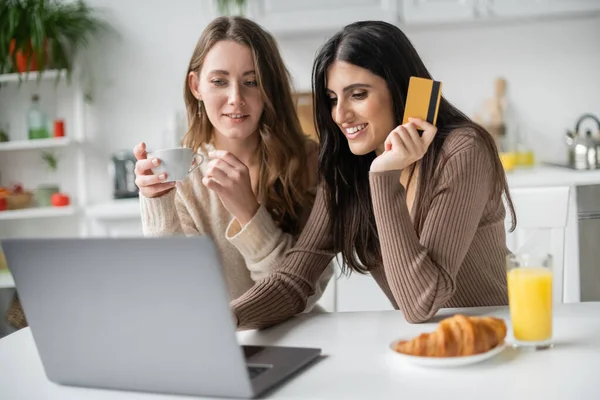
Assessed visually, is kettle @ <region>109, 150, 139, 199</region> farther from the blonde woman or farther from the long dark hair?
the long dark hair

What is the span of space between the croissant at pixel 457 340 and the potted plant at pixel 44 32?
9.45 ft

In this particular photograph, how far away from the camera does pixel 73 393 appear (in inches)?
41.6

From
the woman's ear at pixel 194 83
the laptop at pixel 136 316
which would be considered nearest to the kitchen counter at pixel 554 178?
the woman's ear at pixel 194 83

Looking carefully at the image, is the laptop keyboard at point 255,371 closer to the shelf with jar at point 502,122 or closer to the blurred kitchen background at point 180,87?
the blurred kitchen background at point 180,87

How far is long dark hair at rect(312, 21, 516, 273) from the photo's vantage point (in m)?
1.57

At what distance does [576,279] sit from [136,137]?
2.19 metres

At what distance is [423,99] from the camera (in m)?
1.43

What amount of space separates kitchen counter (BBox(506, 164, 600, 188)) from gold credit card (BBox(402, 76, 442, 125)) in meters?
1.64

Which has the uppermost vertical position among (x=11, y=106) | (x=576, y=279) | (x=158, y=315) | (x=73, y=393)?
(x=11, y=106)

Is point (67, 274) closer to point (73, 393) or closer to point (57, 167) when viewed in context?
point (73, 393)

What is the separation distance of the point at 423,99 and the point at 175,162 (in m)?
0.51

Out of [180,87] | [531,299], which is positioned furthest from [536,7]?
[531,299]

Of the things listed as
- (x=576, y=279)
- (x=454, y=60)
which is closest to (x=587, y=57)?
(x=454, y=60)

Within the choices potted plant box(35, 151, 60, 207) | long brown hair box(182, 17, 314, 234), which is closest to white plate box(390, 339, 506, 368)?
long brown hair box(182, 17, 314, 234)
